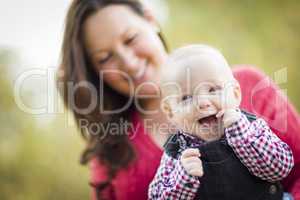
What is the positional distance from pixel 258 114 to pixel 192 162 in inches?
10.0

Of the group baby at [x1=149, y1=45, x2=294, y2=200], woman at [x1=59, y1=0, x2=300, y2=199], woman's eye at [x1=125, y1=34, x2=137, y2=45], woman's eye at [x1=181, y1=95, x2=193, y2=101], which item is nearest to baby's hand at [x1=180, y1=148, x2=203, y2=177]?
baby at [x1=149, y1=45, x2=294, y2=200]

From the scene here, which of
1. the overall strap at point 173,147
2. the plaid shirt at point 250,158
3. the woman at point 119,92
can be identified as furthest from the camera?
the woman at point 119,92

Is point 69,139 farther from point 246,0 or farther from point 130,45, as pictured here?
point 246,0

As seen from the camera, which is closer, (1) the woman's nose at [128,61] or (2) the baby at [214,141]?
(2) the baby at [214,141]

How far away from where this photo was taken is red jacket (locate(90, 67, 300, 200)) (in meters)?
1.11

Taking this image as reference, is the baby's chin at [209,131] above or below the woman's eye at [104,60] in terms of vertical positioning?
below

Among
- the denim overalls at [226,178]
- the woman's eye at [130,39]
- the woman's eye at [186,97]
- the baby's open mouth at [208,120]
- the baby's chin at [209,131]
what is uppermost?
the woman's eye at [130,39]

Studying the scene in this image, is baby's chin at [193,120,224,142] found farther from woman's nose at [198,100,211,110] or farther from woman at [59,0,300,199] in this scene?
woman at [59,0,300,199]

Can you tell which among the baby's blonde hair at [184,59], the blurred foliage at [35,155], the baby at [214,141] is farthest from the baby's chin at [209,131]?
the blurred foliage at [35,155]

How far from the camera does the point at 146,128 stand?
4.10 ft

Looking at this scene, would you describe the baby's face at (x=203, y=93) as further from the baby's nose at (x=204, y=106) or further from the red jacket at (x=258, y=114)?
the red jacket at (x=258, y=114)

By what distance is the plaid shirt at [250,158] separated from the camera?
0.94 m

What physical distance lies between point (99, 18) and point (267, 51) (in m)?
0.46

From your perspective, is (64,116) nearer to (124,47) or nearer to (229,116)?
(124,47)
